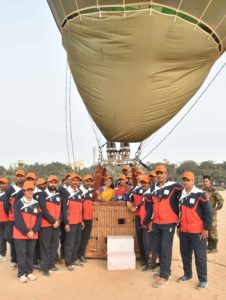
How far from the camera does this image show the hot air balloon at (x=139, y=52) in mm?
5215

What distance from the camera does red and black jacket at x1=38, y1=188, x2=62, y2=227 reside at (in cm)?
511

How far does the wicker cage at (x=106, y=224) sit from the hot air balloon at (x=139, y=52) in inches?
54.8

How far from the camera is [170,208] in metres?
4.77

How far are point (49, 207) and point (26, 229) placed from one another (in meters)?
0.52

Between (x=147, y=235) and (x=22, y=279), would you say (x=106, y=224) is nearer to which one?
(x=147, y=235)

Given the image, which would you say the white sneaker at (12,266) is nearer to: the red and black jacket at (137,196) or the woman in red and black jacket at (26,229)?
the woman in red and black jacket at (26,229)

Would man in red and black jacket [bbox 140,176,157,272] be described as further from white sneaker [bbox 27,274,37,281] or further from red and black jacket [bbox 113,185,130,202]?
white sneaker [bbox 27,274,37,281]

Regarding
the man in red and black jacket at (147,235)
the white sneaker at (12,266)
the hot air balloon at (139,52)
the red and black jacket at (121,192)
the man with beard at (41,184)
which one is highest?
the hot air balloon at (139,52)

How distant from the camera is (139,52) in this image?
5.38 meters

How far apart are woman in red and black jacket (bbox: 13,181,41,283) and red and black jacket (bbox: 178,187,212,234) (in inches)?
75.7

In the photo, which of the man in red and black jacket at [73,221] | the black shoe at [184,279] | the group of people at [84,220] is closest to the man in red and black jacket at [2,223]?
the group of people at [84,220]

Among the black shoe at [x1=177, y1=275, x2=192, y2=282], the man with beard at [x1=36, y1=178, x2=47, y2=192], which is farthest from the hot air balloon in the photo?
the black shoe at [x1=177, y1=275, x2=192, y2=282]

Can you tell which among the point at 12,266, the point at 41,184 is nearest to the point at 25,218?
the point at 41,184

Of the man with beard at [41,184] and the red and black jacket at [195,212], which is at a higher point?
the man with beard at [41,184]
